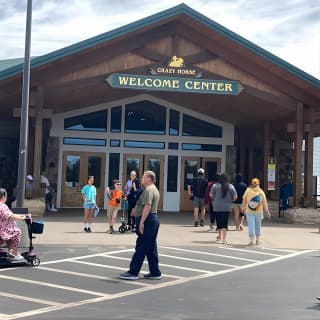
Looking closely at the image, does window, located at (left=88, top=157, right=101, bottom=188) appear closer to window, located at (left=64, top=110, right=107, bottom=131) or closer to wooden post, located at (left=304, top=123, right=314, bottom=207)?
window, located at (left=64, top=110, right=107, bottom=131)

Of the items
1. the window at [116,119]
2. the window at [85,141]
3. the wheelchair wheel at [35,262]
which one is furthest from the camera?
the window at [116,119]

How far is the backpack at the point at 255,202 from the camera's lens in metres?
13.6

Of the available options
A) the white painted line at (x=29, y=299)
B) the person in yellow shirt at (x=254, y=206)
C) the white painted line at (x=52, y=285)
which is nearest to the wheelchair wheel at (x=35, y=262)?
the white painted line at (x=52, y=285)

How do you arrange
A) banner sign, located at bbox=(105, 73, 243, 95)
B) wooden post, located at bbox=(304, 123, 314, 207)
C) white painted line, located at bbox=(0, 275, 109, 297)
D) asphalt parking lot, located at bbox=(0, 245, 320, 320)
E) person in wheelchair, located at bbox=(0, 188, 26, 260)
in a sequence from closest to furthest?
asphalt parking lot, located at bbox=(0, 245, 320, 320) < white painted line, located at bbox=(0, 275, 109, 297) < person in wheelchair, located at bbox=(0, 188, 26, 260) < banner sign, located at bbox=(105, 73, 243, 95) < wooden post, located at bbox=(304, 123, 314, 207)

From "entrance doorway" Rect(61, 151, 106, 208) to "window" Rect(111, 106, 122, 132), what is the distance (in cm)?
117

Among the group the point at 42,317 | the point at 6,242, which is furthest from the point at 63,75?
the point at 42,317

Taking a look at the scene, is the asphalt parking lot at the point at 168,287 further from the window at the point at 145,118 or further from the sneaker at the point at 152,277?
the window at the point at 145,118

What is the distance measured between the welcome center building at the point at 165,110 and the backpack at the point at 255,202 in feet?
19.9

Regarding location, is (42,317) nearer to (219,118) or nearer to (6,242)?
(6,242)

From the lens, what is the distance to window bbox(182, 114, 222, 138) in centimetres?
2428

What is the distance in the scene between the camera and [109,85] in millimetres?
18391

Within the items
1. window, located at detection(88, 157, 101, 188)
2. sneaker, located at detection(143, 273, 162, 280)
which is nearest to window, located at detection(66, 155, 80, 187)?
window, located at detection(88, 157, 101, 188)

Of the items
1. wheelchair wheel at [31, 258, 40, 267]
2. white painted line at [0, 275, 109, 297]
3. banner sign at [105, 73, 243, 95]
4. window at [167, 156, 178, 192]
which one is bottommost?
white painted line at [0, 275, 109, 297]

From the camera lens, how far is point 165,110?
24000 millimetres
